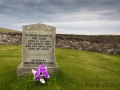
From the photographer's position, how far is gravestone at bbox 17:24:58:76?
19.1ft

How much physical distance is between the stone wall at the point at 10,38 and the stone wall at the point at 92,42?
13.1 feet

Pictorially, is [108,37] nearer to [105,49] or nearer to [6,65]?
[105,49]

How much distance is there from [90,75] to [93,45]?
6.73 m

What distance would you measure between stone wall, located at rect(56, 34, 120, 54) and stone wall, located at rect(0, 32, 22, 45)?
Result: 13.1 ft

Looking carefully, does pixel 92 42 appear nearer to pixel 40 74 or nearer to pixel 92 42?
pixel 92 42

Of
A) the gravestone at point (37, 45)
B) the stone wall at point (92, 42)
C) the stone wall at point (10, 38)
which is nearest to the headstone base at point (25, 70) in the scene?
the gravestone at point (37, 45)

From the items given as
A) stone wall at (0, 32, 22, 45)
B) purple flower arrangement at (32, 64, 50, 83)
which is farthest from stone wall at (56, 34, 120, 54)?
purple flower arrangement at (32, 64, 50, 83)

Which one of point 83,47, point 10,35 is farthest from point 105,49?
point 10,35

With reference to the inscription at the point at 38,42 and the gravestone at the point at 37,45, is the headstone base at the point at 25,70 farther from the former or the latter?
the inscription at the point at 38,42

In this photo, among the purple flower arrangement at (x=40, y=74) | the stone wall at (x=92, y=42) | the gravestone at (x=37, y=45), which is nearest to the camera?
the purple flower arrangement at (x=40, y=74)

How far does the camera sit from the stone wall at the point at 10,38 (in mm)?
15380

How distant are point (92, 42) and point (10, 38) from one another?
7469 mm

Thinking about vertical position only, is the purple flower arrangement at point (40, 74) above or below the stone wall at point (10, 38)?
below

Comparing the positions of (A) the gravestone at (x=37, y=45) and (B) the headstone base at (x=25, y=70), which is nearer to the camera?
(B) the headstone base at (x=25, y=70)
